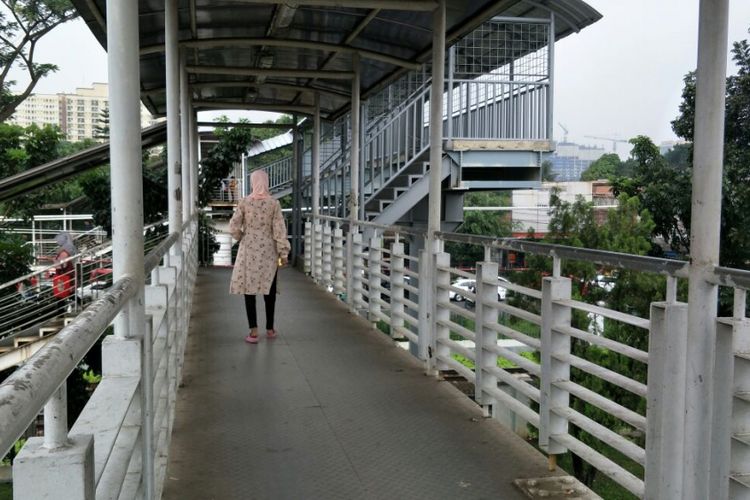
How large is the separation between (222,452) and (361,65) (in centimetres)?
698

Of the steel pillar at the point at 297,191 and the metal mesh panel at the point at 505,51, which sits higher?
the metal mesh panel at the point at 505,51

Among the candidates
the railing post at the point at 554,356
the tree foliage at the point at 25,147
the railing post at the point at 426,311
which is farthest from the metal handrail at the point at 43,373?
the tree foliage at the point at 25,147

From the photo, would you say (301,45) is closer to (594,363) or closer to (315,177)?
(315,177)

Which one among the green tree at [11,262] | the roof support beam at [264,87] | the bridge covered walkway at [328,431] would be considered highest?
the roof support beam at [264,87]

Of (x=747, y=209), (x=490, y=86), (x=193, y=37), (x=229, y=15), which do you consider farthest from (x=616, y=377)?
(x=747, y=209)

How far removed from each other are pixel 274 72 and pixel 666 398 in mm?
8003

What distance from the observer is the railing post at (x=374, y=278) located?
7.79 meters

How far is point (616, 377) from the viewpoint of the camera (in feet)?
10.7

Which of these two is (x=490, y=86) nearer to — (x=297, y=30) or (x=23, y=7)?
(x=297, y=30)

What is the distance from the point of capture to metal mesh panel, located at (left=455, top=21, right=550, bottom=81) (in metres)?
14.5

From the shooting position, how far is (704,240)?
9.40 ft

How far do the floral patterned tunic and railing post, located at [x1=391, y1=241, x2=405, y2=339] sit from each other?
0.97 m

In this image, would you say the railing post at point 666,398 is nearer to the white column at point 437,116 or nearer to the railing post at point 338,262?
the white column at point 437,116

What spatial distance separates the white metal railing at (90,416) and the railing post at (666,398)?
6.04ft
